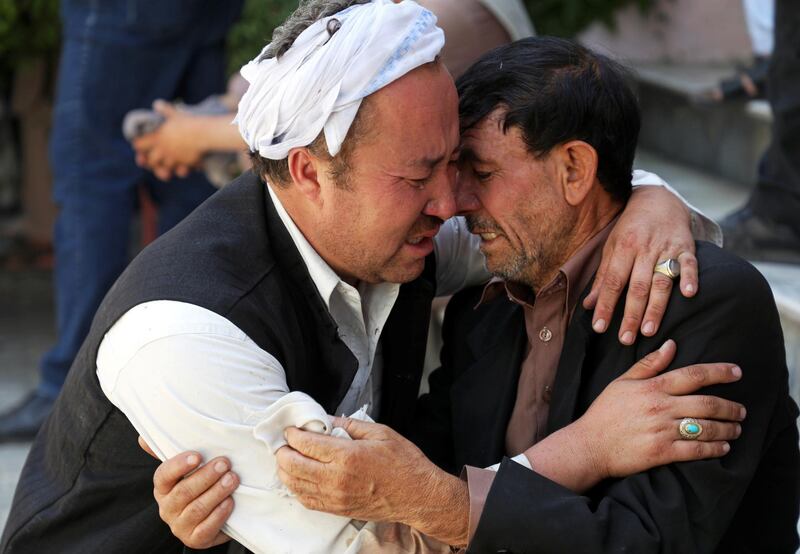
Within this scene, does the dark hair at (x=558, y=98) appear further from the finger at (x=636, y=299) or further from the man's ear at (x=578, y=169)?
the finger at (x=636, y=299)

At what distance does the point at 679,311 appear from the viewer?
2311 millimetres

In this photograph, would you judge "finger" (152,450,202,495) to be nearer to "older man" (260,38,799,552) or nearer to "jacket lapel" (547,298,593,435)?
"older man" (260,38,799,552)

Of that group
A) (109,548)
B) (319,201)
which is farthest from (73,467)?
(319,201)

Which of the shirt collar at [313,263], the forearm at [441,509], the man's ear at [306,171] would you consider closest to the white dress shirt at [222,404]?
the forearm at [441,509]

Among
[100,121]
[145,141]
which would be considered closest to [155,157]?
[145,141]

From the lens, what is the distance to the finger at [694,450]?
2207 mm

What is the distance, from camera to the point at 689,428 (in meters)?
2.21

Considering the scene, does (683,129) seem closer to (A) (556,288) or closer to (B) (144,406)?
(A) (556,288)

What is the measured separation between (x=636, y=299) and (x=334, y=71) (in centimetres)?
75

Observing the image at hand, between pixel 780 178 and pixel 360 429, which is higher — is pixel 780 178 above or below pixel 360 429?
below

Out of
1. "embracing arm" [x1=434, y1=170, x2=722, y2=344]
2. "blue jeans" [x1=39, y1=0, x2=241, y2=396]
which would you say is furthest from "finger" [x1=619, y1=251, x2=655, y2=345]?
"blue jeans" [x1=39, y1=0, x2=241, y2=396]

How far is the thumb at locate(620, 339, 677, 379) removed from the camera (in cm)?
229

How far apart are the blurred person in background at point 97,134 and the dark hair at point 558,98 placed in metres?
2.54

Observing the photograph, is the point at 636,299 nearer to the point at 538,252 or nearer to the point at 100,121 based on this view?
the point at 538,252
